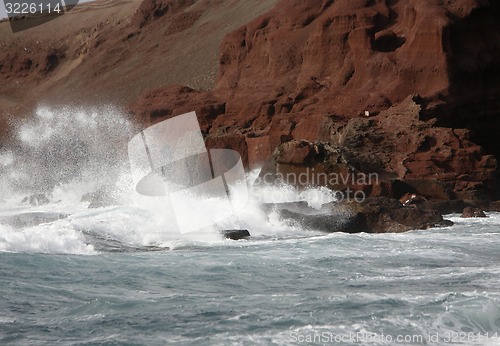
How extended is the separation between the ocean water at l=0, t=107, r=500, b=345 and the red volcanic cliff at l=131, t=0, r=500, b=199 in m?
3.48

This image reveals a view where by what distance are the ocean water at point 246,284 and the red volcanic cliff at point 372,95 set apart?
11.4 ft

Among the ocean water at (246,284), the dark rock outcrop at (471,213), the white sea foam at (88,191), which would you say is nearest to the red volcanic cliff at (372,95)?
the dark rock outcrop at (471,213)

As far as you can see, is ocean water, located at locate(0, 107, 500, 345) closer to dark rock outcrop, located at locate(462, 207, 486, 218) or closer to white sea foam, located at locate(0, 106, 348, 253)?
white sea foam, located at locate(0, 106, 348, 253)

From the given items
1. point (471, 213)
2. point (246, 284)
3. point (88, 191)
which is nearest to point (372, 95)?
point (471, 213)

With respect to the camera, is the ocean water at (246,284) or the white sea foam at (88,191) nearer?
the ocean water at (246,284)

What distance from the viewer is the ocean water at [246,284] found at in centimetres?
905

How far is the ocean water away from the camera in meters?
9.05

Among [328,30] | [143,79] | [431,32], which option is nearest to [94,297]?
[431,32]

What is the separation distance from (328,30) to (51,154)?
16.6 metres

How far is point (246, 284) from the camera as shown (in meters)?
11.7

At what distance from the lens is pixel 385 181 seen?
21312 millimetres

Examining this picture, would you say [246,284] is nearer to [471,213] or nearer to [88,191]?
[471,213]

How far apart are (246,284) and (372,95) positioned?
681 inches

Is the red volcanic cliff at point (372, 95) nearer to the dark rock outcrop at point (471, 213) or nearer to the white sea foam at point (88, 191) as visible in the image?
the dark rock outcrop at point (471, 213)
